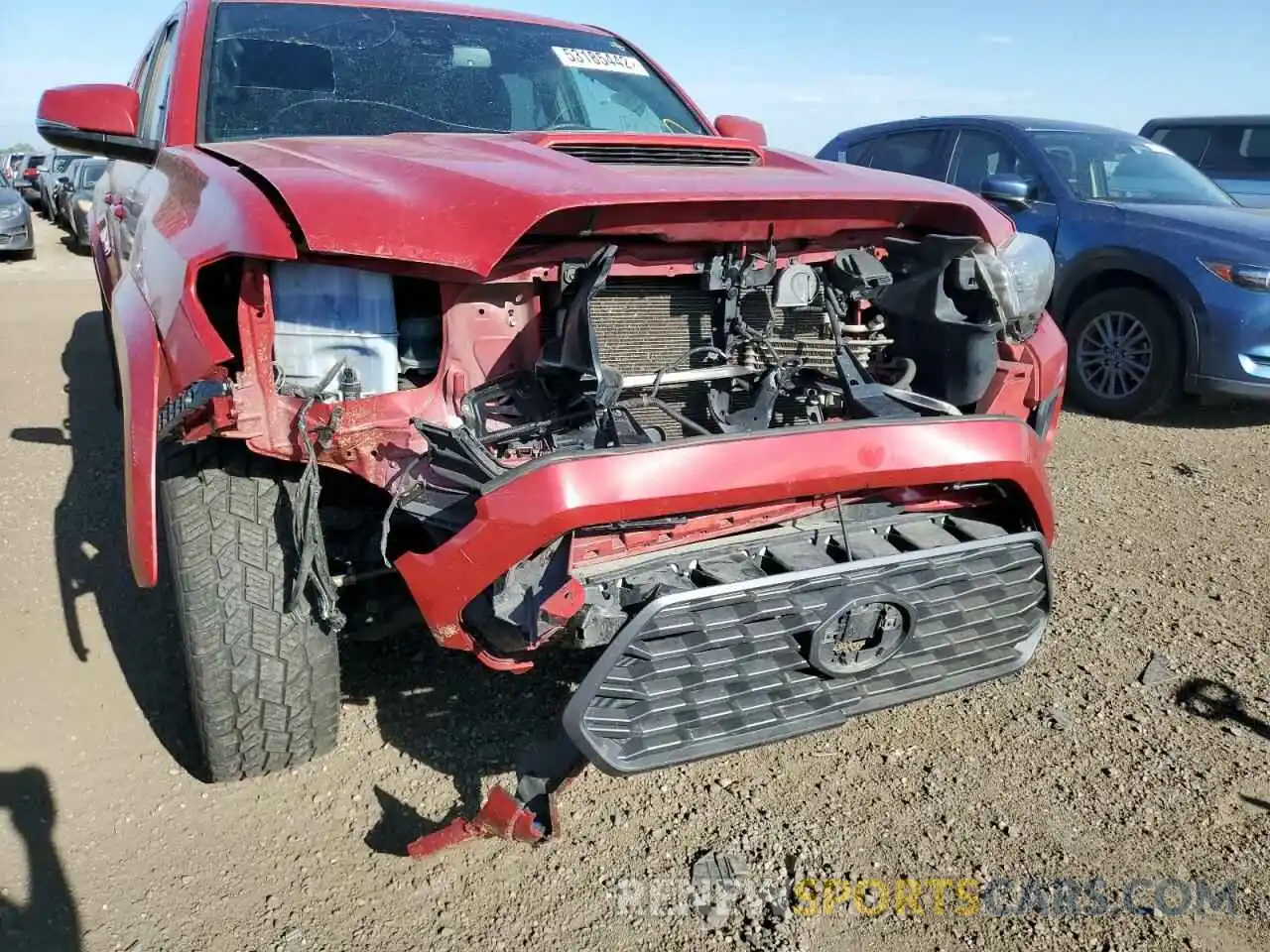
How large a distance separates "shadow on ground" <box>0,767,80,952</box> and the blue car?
200 inches

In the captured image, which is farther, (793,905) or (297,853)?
(297,853)

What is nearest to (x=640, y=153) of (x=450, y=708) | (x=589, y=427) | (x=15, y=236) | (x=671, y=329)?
(x=671, y=329)

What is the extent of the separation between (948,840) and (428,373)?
65.7 inches

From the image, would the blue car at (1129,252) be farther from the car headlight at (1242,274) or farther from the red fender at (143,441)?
the red fender at (143,441)

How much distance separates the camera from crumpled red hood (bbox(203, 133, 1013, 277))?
1.88 m

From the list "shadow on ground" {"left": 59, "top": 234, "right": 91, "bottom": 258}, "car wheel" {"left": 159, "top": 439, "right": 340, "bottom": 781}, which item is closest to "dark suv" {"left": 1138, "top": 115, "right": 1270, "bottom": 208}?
"car wheel" {"left": 159, "top": 439, "right": 340, "bottom": 781}

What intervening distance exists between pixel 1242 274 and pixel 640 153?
402 cm

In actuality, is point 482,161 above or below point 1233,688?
above

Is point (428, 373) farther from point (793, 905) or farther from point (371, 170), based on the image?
point (793, 905)

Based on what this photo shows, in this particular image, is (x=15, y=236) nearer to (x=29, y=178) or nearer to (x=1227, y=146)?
(x=29, y=178)

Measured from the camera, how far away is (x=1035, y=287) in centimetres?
259

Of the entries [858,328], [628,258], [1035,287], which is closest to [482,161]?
[628,258]

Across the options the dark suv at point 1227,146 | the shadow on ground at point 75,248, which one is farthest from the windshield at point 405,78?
the shadow on ground at point 75,248

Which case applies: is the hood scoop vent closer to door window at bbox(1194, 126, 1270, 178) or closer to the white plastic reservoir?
the white plastic reservoir
